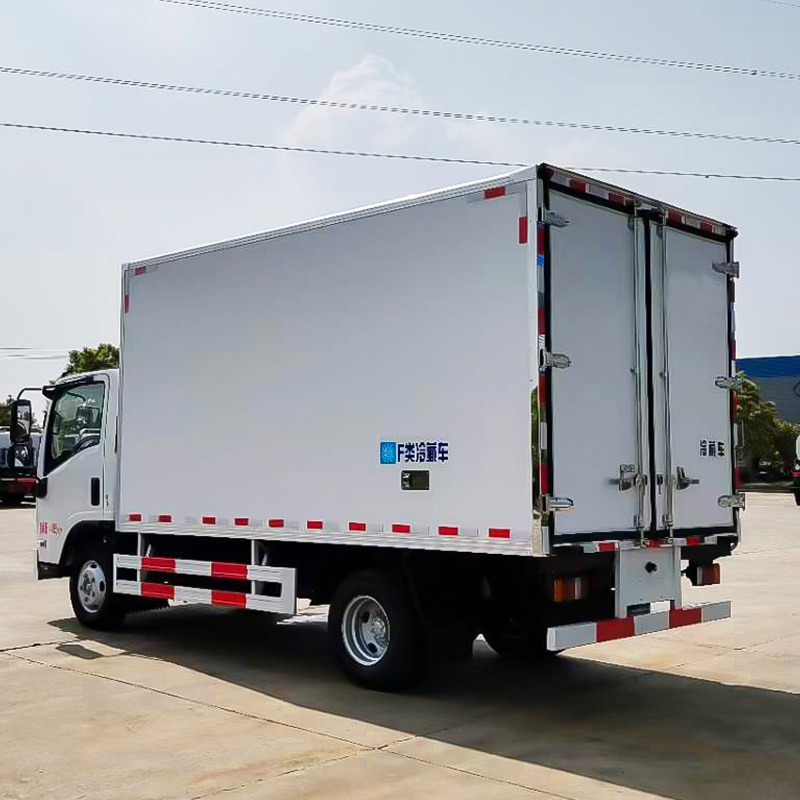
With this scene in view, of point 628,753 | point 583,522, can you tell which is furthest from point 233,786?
point 583,522

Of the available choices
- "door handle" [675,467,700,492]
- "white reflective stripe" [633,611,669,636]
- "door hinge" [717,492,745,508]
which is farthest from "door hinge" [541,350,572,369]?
"door hinge" [717,492,745,508]

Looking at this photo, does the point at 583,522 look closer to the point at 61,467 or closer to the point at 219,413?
the point at 219,413

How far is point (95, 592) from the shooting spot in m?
11.2

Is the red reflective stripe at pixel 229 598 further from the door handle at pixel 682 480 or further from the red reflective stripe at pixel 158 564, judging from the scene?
the door handle at pixel 682 480

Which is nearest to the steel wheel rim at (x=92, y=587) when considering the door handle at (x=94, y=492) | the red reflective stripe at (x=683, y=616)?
the door handle at (x=94, y=492)

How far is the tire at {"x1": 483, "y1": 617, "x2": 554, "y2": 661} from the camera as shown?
9525mm

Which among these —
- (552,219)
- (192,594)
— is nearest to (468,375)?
(552,219)

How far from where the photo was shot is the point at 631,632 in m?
7.78

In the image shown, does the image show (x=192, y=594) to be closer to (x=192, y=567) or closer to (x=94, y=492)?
(x=192, y=567)

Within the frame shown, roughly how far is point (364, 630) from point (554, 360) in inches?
105

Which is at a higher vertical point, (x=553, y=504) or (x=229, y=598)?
(x=553, y=504)

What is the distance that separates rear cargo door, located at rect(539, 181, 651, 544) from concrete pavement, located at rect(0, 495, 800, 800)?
1363mm

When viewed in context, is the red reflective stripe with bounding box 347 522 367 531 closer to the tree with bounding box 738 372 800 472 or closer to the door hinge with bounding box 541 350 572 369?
the door hinge with bounding box 541 350 572 369

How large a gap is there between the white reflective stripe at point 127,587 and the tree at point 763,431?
47.9 metres
